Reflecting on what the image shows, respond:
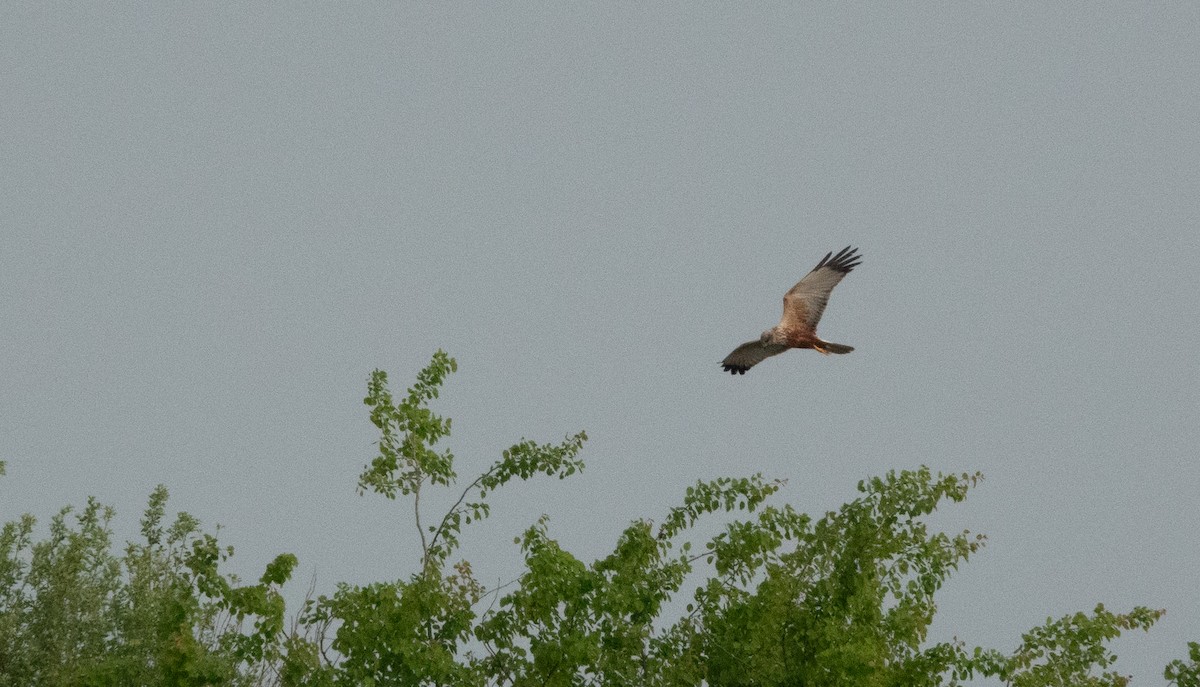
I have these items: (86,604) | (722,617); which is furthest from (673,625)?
(86,604)

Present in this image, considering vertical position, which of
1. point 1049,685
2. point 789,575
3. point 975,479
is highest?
point 975,479

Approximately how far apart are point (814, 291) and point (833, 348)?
124cm

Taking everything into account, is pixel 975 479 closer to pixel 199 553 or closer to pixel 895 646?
pixel 895 646

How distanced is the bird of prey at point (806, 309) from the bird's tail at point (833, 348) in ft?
A: 0.41

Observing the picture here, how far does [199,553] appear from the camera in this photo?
1482 centimetres

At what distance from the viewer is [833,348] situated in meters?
21.0

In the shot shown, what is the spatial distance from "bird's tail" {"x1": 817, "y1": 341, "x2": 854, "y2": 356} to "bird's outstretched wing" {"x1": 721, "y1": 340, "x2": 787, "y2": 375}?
72cm

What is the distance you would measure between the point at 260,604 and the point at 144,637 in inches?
211

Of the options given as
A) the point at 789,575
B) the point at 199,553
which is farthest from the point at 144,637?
the point at 789,575

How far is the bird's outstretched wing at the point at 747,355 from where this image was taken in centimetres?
2177

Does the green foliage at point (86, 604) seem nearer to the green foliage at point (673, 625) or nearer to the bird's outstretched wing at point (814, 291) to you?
the green foliage at point (673, 625)

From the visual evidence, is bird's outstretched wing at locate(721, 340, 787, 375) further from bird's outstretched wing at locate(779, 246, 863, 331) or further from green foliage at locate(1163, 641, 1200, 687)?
green foliage at locate(1163, 641, 1200, 687)

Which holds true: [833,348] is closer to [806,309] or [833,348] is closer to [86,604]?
[806,309]

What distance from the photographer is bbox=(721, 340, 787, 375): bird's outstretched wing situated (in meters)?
21.8
